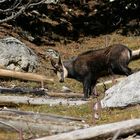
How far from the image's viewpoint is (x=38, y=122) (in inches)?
509

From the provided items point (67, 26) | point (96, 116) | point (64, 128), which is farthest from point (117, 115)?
point (67, 26)

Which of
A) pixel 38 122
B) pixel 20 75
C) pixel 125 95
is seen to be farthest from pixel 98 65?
pixel 38 122

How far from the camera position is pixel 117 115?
14.5m

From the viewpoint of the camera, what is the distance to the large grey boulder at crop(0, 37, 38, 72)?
2891 cm

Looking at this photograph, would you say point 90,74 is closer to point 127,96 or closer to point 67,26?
point 127,96

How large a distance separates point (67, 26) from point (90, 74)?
61.2 ft

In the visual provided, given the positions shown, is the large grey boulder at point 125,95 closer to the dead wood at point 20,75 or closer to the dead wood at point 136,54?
the dead wood at point 20,75

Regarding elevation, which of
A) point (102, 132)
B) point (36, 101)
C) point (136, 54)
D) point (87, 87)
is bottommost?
point (102, 132)

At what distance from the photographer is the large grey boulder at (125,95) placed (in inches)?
614

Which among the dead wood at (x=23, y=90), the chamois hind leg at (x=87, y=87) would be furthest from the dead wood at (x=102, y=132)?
the dead wood at (x=23, y=90)

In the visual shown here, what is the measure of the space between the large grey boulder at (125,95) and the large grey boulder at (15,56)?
12834mm

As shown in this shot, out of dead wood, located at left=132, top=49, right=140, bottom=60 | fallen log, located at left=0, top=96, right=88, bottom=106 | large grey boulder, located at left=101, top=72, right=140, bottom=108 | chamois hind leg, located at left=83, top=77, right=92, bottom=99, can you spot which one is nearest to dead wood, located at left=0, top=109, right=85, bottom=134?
large grey boulder, located at left=101, top=72, right=140, bottom=108

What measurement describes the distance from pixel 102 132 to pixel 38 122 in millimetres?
2194

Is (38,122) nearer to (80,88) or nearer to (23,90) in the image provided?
(23,90)
